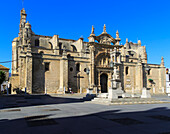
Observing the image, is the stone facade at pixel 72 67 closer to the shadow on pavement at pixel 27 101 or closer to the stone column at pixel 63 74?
the stone column at pixel 63 74

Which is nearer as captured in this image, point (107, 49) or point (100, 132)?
point (100, 132)

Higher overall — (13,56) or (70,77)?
(13,56)

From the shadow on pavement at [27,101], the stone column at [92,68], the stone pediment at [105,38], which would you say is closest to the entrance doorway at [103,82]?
the stone column at [92,68]

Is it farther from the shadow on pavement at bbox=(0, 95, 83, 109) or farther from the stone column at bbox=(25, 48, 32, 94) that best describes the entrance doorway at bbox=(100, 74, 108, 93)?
the shadow on pavement at bbox=(0, 95, 83, 109)

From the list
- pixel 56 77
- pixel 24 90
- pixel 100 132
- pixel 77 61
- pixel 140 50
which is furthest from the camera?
pixel 140 50

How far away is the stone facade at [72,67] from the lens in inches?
1162

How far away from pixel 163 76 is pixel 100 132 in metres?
42.7

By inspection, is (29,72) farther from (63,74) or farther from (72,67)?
(72,67)

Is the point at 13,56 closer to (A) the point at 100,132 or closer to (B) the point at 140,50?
(B) the point at 140,50

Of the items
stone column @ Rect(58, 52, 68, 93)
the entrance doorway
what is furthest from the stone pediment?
stone column @ Rect(58, 52, 68, 93)

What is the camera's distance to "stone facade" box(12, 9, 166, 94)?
29.5 meters

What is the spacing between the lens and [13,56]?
4156cm

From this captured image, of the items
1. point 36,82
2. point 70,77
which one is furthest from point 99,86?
point 36,82

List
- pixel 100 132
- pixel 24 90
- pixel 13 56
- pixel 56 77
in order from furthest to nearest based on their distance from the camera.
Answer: pixel 13 56 < pixel 56 77 < pixel 24 90 < pixel 100 132
